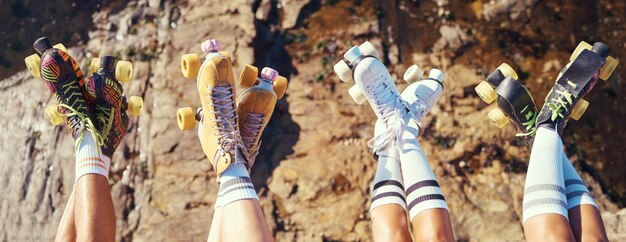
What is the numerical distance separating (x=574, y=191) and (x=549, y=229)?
0.46m

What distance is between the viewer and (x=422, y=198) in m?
3.79

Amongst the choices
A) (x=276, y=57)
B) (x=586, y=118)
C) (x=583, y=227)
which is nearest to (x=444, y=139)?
(x=586, y=118)

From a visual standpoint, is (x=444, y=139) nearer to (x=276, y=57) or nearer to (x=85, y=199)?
(x=276, y=57)

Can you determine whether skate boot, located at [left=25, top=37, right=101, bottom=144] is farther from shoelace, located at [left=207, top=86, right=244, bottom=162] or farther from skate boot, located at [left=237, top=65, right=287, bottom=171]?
skate boot, located at [left=237, top=65, right=287, bottom=171]

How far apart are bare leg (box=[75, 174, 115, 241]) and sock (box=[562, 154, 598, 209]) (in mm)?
2888

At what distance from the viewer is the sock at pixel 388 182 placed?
3916 millimetres

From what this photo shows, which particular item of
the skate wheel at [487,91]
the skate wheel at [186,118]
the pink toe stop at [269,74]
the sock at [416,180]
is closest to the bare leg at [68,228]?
the skate wheel at [186,118]

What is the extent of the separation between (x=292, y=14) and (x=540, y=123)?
4518 mm

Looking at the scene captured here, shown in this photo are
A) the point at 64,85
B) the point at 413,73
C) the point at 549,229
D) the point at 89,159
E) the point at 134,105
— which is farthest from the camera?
the point at 134,105

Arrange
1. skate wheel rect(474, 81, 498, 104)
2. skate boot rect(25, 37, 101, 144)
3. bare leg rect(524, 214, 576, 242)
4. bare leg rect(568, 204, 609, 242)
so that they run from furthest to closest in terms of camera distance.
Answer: skate boot rect(25, 37, 101, 144) → skate wheel rect(474, 81, 498, 104) → bare leg rect(568, 204, 609, 242) → bare leg rect(524, 214, 576, 242)

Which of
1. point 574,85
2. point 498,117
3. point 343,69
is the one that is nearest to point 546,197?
point 498,117

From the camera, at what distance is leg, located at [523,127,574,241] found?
11.6 ft

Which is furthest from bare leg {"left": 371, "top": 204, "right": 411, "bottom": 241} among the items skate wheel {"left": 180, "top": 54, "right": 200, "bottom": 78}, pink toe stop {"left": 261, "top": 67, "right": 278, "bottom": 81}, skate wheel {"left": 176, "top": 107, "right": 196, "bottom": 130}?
skate wheel {"left": 180, "top": 54, "right": 200, "bottom": 78}

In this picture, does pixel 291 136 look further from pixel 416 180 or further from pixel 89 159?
pixel 416 180
